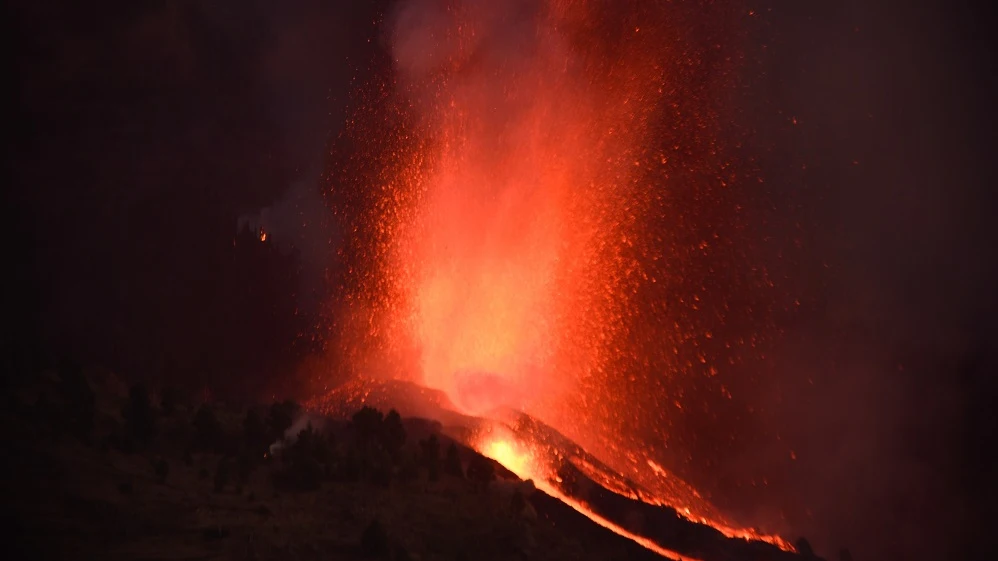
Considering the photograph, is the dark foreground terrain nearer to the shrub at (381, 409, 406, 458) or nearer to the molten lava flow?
the shrub at (381, 409, 406, 458)

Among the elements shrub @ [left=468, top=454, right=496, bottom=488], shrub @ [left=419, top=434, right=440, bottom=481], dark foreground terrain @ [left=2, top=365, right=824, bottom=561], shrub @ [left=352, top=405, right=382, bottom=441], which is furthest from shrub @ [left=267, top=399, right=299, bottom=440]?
shrub @ [left=468, top=454, right=496, bottom=488]

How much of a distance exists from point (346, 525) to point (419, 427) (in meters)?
13.6

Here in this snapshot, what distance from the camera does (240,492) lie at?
25.9 metres

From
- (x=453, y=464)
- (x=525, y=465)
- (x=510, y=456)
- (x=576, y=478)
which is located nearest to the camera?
(x=453, y=464)

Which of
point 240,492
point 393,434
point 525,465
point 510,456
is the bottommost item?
point 240,492

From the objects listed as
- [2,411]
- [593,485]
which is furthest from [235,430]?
[593,485]

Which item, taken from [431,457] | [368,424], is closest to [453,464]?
[431,457]

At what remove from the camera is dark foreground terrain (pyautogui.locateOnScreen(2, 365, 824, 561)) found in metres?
Answer: 21.2

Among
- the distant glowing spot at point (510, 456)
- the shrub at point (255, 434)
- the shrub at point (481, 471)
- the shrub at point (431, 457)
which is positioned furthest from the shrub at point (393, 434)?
the distant glowing spot at point (510, 456)

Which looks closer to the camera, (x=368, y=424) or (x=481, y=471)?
(x=481, y=471)

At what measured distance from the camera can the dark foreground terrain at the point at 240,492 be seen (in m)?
21.2

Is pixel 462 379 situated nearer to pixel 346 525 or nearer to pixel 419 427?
pixel 419 427

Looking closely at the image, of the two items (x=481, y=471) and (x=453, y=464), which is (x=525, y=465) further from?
(x=481, y=471)

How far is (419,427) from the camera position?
125 ft
